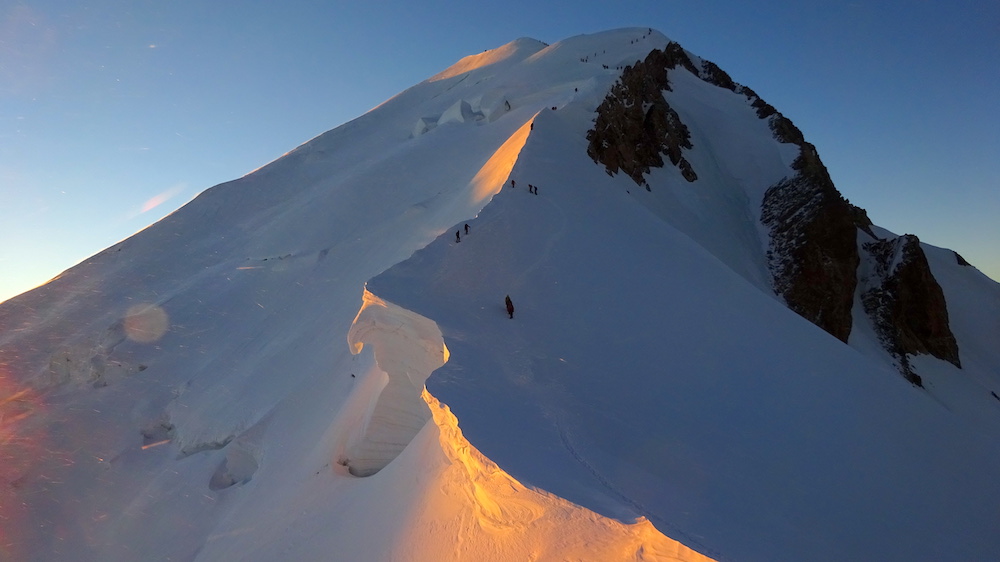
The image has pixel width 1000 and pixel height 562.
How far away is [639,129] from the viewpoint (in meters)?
19.3

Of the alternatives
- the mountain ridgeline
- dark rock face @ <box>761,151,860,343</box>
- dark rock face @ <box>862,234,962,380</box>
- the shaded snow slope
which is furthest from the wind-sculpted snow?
dark rock face @ <box>862,234,962,380</box>

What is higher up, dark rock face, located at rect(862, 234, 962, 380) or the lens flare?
the lens flare

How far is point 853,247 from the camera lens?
19.2m

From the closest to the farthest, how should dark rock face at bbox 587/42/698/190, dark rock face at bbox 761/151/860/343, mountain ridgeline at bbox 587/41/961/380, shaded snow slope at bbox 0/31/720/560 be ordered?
1. shaded snow slope at bbox 0/31/720/560
2. dark rock face at bbox 587/42/698/190
3. mountain ridgeline at bbox 587/41/961/380
4. dark rock face at bbox 761/151/860/343

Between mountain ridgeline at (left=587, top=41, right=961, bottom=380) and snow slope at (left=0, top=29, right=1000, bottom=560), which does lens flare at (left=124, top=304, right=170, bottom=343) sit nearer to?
snow slope at (left=0, top=29, right=1000, bottom=560)

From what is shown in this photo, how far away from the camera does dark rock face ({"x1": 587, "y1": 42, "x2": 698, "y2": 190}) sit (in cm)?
1650

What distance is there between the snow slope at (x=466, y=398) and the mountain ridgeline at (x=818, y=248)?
1.39 meters

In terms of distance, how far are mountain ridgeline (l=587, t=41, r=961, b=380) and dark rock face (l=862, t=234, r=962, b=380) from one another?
0.10 feet

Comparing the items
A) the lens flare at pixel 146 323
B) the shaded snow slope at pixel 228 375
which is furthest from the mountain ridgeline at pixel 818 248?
the lens flare at pixel 146 323

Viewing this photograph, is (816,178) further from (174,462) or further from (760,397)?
(174,462)

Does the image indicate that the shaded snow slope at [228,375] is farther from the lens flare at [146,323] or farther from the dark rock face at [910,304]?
the dark rock face at [910,304]

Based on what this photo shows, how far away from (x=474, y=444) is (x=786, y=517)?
2.46 meters

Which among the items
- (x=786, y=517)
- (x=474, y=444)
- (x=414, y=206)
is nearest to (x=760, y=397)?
(x=786, y=517)

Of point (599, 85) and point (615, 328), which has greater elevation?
point (599, 85)
